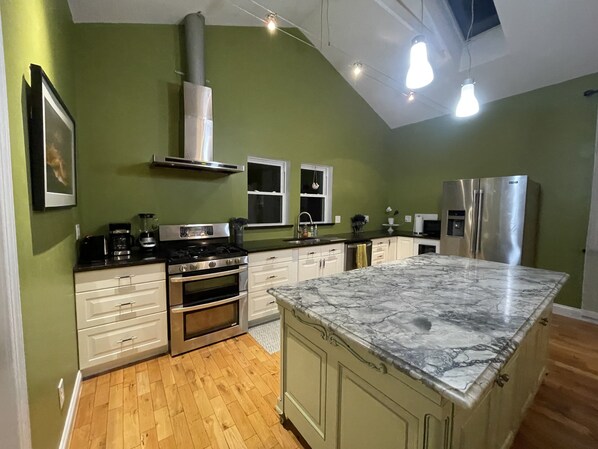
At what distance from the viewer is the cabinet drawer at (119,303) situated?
6.27ft

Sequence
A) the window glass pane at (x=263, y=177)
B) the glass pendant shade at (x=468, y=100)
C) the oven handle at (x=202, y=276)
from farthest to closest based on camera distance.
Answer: the window glass pane at (x=263, y=177), the oven handle at (x=202, y=276), the glass pendant shade at (x=468, y=100)

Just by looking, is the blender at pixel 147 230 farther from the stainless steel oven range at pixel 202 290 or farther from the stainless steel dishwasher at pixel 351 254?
the stainless steel dishwasher at pixel 351 254

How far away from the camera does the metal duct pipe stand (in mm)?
2658

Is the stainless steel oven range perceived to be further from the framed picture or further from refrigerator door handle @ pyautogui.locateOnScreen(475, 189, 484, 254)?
refrigerator door handle @ pyautogui.locateOnScreen(475, 189, 484, 254)

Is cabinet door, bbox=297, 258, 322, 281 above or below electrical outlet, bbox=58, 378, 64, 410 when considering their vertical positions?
above

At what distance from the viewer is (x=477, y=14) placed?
3.16 metres

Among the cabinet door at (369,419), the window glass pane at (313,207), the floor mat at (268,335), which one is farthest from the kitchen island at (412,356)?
the window glass pane at (313,207)

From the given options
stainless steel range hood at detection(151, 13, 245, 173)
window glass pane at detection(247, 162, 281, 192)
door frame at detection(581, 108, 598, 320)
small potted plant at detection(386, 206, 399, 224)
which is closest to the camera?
stainless steel range hood at detection(151, 13, 245, 173)

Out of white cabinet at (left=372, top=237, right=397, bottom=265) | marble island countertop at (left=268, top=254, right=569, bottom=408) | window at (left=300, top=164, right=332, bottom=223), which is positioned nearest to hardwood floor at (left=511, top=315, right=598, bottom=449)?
marble island countertop at (left=268, top=254, right=569, bottom=408)

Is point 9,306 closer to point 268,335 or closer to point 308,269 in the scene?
point 268,335

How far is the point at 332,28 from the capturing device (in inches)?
135

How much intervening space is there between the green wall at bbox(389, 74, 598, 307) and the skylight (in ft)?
2.31

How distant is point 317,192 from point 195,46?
249cm

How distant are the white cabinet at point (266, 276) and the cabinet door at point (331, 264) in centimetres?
49
